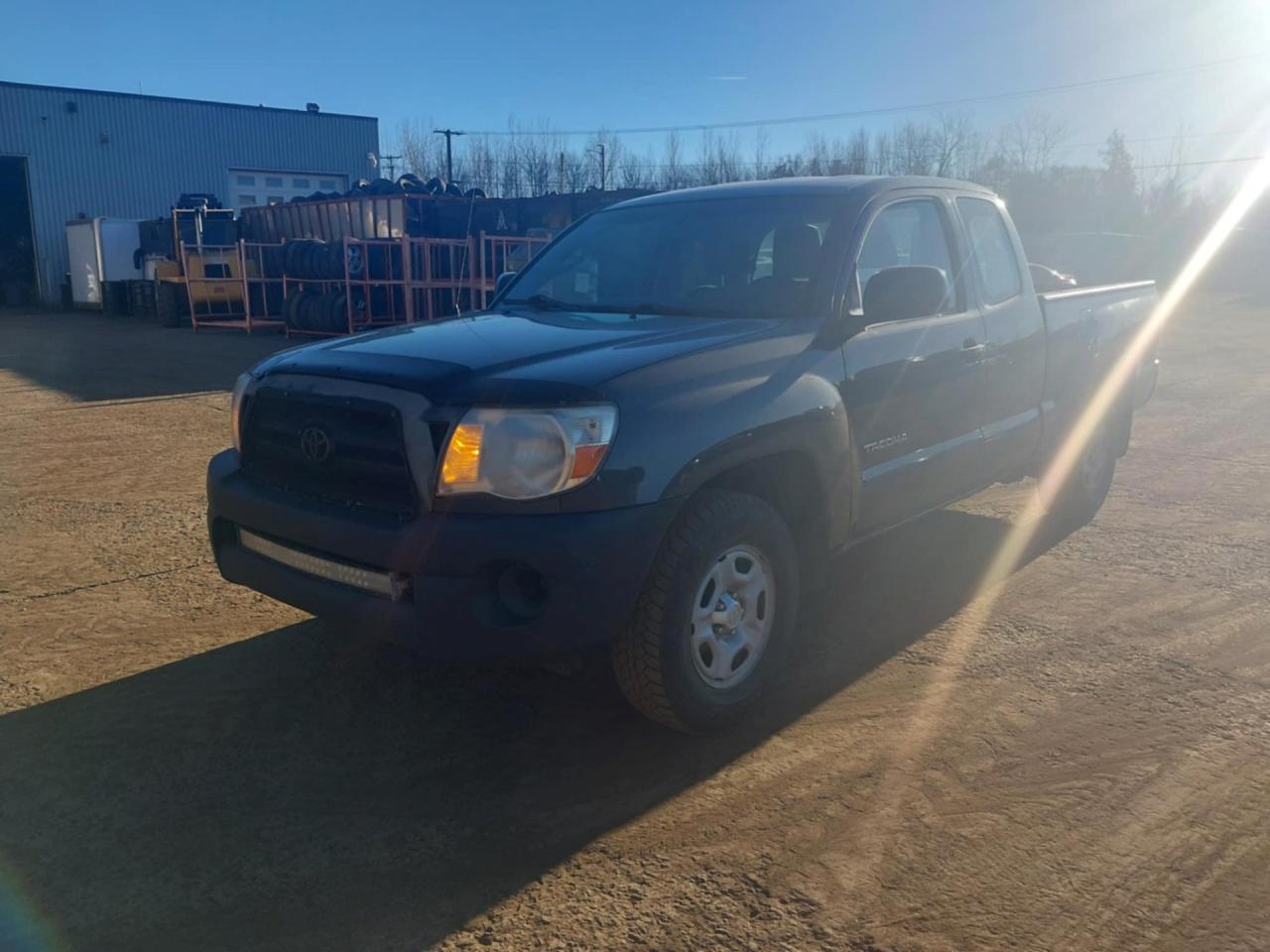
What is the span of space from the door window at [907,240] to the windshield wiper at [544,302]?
49.4 inches

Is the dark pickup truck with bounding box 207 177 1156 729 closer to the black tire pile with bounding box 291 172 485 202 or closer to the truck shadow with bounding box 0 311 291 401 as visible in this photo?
the truck shadow with bounding box 0 311 291 401

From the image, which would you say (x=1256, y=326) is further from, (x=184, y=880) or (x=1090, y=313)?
(x=184, y=880)

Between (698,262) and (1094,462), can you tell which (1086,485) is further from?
(698,262)

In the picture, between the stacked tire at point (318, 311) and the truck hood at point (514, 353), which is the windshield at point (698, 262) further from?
the stacked tire at point (318, 311)

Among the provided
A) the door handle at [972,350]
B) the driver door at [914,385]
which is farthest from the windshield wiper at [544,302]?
the door handle at [972,350]

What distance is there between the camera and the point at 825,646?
439cm

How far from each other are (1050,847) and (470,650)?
1.71 m

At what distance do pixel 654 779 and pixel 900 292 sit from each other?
2.04 meters

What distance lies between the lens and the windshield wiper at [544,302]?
15.0 ft

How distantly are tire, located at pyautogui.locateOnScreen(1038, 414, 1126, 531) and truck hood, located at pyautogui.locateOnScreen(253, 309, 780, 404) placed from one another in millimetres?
2925

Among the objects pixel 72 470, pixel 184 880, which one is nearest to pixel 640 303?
pixel 184 880

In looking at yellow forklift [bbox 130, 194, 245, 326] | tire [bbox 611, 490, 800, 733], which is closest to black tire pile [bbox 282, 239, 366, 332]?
yellow forklift [bbox 130, 194, 245, 326]

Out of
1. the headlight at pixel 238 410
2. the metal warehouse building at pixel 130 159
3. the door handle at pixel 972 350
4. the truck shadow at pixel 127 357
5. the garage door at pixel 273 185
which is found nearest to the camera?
the headlight at pixel 238 410

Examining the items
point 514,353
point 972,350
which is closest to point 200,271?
point 972,350
